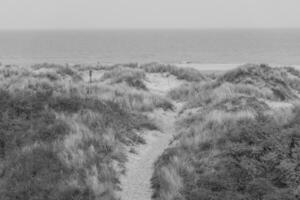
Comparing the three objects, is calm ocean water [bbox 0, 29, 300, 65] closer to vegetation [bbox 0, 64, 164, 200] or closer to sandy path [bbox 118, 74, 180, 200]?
sandy path [bbox 118, 74, 180, 200]

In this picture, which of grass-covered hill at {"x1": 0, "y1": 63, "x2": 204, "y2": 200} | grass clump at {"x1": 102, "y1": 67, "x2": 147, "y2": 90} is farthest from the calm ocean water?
grass-covered hill at {"x1": 0, "y1": 63, "x2": 204, "y2": 200}

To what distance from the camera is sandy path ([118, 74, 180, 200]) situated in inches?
360

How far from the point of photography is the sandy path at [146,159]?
9.14 meters

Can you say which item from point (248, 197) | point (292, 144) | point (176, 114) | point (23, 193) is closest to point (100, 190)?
point (23, 193)

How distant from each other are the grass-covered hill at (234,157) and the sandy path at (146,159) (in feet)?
1.05

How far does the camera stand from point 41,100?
1398 cm

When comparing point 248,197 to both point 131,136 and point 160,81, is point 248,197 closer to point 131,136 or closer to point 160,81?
point 131,136

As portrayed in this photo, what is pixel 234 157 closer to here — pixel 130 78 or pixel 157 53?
pixel 130 78

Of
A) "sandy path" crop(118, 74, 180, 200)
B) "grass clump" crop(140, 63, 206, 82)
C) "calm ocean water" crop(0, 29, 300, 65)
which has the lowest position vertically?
"calm ocean water" crop(0, 29, 300, 65)

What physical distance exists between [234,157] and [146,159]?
276 cm

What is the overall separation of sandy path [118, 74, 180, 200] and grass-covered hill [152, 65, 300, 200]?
321 millimetres

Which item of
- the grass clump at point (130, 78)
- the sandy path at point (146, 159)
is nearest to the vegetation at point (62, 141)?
the sandy path at point (146, 159)

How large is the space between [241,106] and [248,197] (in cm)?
597

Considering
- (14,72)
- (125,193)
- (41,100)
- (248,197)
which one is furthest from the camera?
(14,72)
